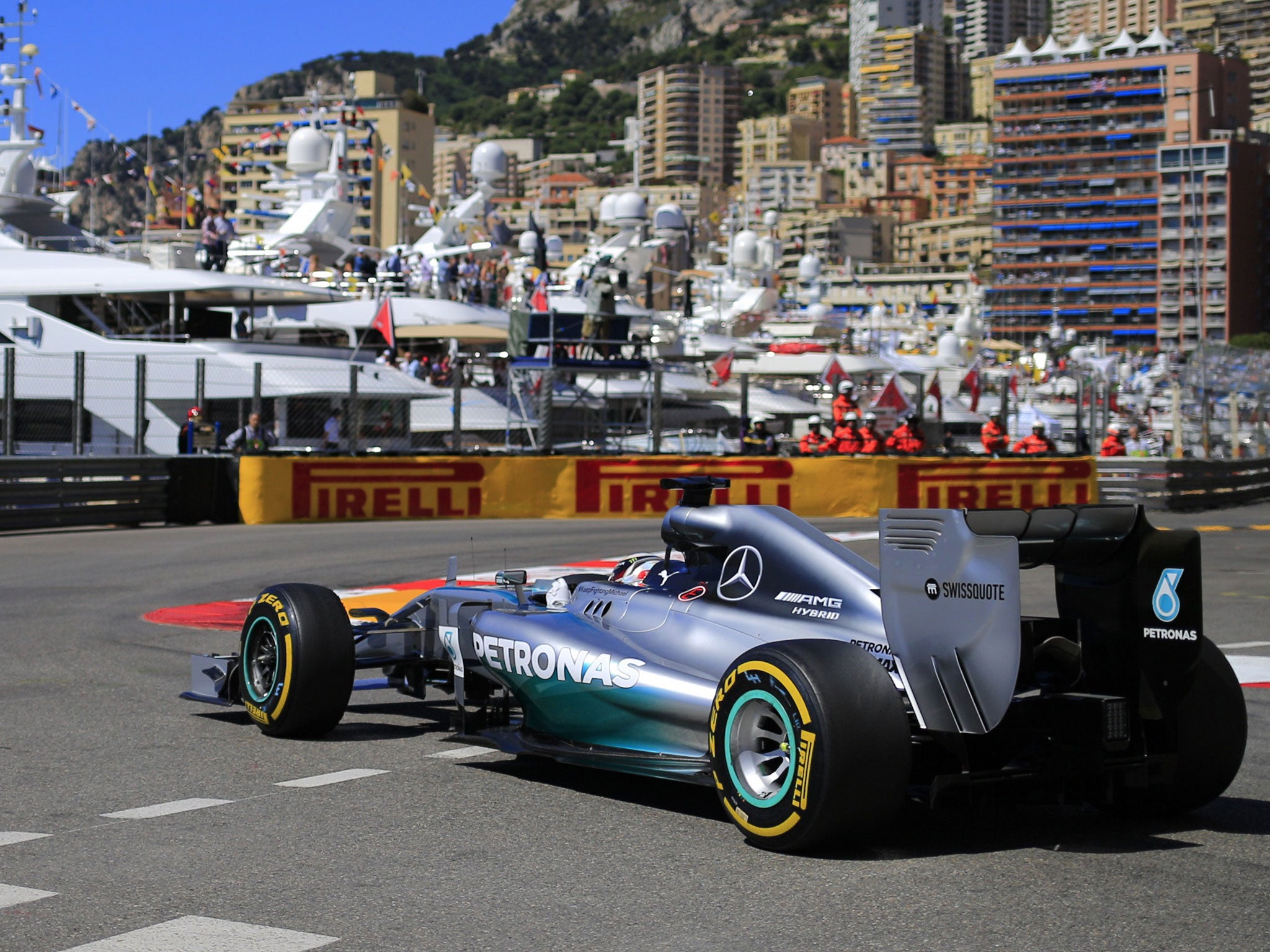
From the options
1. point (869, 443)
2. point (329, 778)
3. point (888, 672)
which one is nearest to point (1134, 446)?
point (869, 443)

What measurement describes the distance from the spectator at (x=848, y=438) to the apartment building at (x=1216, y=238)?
379ft

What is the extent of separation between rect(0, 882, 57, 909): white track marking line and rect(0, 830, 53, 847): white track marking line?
1.87 ft

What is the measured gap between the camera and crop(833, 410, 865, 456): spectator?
25250 mm

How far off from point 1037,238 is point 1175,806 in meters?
141

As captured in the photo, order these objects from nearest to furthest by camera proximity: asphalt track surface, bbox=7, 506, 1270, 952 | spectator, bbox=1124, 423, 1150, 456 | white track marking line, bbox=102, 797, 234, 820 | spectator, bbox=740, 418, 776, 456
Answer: asphalt track surface, bbox=7, 506, 1270, 952 < white track marking line, bbox=102, 797, 234, 820 < spectator, bbox=740, 418, 776, 456 < spectator, bbox=1124, 423, 1150, 456

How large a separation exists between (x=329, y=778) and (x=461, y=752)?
80 cm

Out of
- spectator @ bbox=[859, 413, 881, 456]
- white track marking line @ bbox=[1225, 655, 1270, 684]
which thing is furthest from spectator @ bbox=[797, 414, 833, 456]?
white track marking line @ bbox=[1225, 655, 1270, 684]

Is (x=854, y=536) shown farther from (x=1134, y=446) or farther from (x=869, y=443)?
(x=1134, y=446)

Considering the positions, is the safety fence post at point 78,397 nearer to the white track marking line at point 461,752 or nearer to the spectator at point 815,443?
the spectator at point 815,443

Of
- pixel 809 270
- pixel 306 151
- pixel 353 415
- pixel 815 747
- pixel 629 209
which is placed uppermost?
pixel 809 270

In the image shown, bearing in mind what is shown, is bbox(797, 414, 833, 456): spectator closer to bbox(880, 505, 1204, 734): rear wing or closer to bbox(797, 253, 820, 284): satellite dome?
bbox(880, 505, 1204, 734): rear wing

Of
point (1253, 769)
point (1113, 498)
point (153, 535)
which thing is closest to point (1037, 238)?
point (1113, 498)

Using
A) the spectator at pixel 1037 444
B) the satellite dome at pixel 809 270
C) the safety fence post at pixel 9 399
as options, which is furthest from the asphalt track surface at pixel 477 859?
the satellite dome at pixel 809 270

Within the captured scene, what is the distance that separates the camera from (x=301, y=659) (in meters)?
6.71
